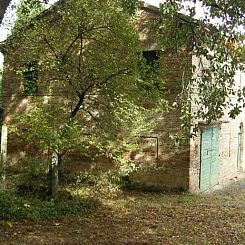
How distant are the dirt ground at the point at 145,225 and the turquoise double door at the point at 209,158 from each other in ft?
7.65

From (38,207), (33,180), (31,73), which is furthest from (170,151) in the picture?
(38,207)

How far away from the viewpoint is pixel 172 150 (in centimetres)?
1588

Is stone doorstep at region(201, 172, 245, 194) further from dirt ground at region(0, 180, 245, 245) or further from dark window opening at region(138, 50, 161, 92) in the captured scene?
dark window opening at region(138, 50, 161, 92)

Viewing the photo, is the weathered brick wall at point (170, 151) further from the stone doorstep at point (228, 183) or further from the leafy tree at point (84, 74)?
the leafy tree at point (84, 74)

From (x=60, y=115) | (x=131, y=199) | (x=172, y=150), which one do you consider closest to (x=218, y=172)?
(x=172, y=150)

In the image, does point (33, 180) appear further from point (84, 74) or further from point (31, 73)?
point (31, 73)

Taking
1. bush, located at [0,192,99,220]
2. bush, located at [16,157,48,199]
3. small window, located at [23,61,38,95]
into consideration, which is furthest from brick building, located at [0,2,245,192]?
bush, located at [16,157,48,199]

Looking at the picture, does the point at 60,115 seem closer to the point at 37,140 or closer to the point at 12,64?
the point at 37,140

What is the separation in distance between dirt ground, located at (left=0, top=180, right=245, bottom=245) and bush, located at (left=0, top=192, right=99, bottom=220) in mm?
344

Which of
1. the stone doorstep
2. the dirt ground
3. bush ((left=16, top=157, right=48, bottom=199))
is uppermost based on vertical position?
bush ((left=16, top=157, right=48, bottom=199))

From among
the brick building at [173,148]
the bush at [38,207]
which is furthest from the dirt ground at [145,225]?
the brick building at [173,148]

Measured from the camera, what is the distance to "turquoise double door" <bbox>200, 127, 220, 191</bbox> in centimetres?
1688

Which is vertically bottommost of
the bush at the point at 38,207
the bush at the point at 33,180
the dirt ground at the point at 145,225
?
the dirt ground at the point at 145,225

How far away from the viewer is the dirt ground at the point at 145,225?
9.39m
